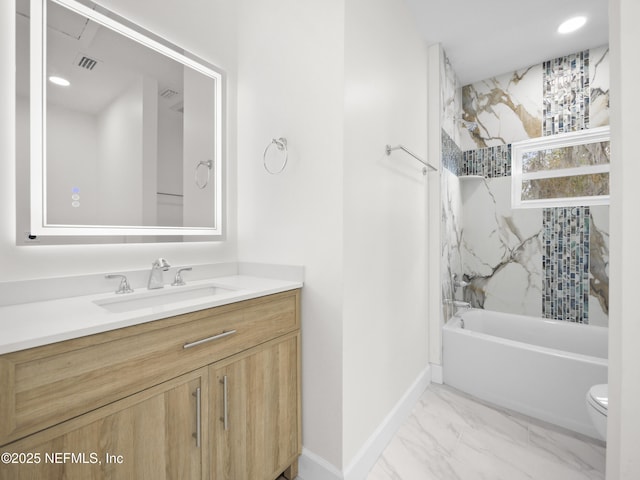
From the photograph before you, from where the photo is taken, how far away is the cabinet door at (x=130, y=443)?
0.71m

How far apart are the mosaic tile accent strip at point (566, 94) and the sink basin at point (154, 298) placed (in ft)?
10.2

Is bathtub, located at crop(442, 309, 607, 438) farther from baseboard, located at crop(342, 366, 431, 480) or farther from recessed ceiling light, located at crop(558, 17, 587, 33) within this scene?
recessed ceiling light, located at crop(558, 17, 587, 33)

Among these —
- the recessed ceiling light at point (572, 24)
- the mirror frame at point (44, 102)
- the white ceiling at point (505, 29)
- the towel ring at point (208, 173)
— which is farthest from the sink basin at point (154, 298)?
the recessed ceiling light at point (572, 24)

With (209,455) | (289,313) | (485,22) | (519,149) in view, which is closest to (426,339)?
(289,313)

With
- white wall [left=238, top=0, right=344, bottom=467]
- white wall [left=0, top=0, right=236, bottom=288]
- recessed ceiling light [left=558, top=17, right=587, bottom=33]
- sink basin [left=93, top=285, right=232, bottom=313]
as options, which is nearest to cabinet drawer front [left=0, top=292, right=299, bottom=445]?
sink basin [left=93, top=285, right=232, bottom=313]

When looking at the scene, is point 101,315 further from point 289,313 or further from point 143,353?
point 289,313

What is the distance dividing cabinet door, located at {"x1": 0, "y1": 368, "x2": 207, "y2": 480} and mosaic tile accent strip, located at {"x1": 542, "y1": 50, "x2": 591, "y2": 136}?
3.34 m

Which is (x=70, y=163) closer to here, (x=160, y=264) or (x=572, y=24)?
(x=160, y=264)

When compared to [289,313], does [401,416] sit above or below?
below

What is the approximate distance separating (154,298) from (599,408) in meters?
2.05

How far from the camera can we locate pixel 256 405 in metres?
1.22

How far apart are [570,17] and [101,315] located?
3.26 m

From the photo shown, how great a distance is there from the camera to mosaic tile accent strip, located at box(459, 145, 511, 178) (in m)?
2.90

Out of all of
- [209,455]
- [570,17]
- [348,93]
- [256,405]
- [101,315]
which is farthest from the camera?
[570,17]
